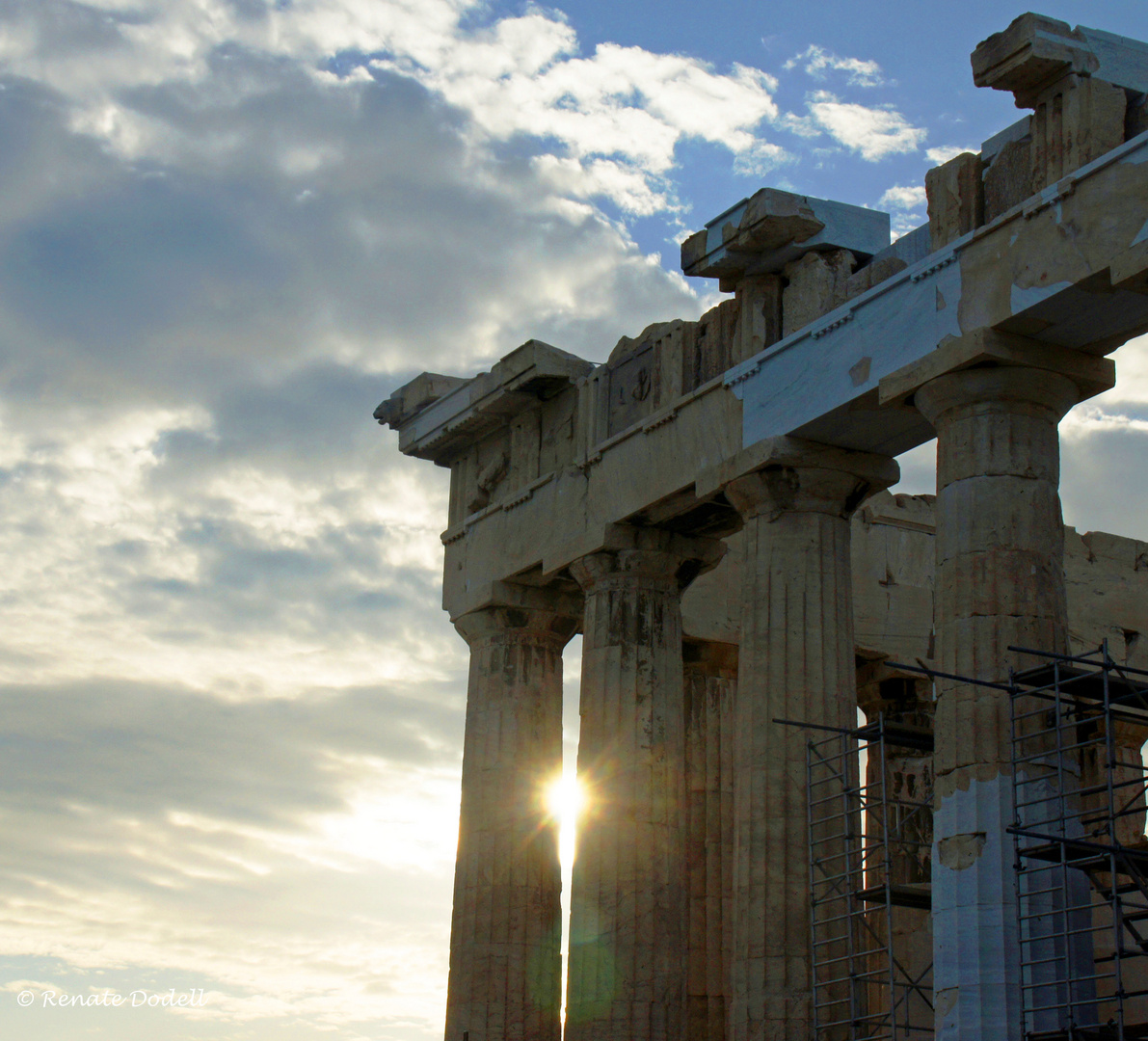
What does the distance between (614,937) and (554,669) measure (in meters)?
5.98

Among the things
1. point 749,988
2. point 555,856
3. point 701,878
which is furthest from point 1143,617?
point 749,988

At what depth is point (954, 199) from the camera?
21.8 m

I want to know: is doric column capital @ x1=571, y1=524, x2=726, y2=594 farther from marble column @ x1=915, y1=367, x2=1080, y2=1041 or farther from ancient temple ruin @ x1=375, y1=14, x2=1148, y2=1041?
marble column @ x1=915, y1=367, x2=1080, y2=1041

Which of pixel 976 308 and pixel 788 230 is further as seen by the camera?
pixel 788 230

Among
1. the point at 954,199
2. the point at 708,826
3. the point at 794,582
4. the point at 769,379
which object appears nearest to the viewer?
the point at 954,199

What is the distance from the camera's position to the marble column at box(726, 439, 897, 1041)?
2245cm

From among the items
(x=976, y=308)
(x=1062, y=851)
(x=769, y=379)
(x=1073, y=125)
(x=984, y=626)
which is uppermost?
(x=1073, y=125)

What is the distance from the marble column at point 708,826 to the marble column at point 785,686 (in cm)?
740

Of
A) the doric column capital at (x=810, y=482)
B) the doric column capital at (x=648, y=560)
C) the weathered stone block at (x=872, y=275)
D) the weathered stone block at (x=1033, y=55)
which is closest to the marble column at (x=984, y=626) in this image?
the weathered stone block at (x=872, y=275)

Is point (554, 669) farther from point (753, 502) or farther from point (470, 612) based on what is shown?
point (753, 502)

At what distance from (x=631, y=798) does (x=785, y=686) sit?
158 inches

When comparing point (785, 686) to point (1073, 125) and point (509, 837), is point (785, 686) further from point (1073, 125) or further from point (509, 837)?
point (1073, 125)

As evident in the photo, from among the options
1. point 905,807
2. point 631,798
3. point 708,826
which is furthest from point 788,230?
point 905,807

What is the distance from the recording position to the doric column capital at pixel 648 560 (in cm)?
2739
